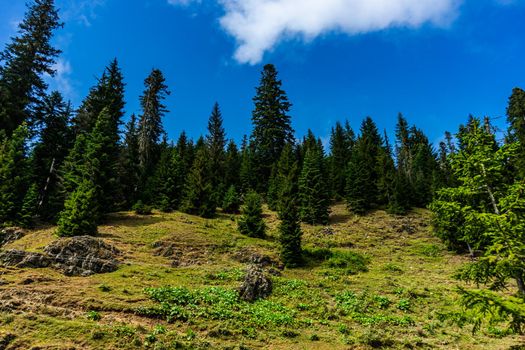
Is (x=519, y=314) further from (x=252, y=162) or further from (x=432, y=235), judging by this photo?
(x=252, y=162)

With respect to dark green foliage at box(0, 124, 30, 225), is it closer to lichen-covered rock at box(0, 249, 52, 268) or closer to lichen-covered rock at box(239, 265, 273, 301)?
lichen-covered rock at box(0, 249, 52, 268)

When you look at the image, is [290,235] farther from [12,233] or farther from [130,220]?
[12,233]

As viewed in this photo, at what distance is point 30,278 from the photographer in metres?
19.6

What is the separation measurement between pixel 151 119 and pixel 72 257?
34270mm

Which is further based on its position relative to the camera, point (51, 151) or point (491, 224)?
point (51, 151)

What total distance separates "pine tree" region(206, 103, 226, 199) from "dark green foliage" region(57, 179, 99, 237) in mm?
21232

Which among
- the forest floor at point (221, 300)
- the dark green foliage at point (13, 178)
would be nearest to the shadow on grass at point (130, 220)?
the forest floor at point (221, 300)

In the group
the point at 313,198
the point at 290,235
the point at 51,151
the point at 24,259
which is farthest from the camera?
the point at 313,198

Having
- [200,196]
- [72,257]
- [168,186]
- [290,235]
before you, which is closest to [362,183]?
[290,235]

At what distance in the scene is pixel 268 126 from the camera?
210 feet

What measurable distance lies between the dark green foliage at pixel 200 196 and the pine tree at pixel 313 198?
13711mm

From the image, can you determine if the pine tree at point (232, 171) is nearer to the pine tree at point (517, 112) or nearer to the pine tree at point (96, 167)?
the pine tree at point (96, 167)

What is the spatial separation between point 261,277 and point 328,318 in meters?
5.88

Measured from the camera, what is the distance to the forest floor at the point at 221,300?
14.8 m
